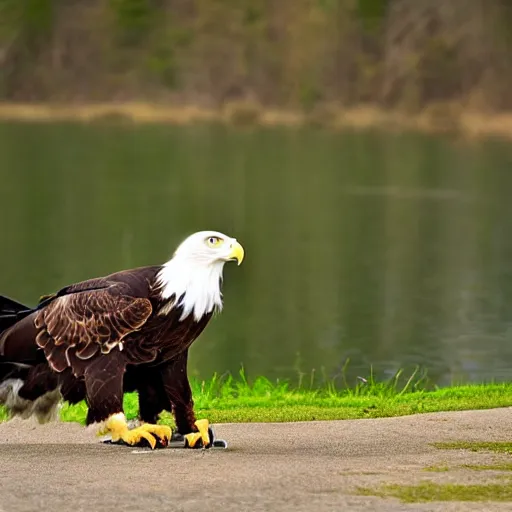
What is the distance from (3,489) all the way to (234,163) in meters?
44.2

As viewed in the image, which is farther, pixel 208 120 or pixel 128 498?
pixel 208 120

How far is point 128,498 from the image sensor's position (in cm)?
635

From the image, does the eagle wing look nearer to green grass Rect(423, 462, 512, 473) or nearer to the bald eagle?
the bald eagle

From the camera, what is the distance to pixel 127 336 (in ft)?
24.1

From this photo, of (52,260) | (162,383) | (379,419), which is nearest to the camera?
(162,383)

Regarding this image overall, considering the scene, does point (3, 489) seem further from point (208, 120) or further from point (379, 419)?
point (208, 120)

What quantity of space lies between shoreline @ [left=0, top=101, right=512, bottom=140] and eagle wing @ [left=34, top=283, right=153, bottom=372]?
2038 inches

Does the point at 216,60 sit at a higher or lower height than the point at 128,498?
higher

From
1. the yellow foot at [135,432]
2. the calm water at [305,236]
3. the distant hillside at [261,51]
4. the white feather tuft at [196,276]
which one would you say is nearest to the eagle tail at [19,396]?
the yellow foot at [135,432]

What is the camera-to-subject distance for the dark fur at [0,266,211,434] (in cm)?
734

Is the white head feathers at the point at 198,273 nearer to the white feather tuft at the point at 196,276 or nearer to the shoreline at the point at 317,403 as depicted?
the white feather tuft at the point at 196,276

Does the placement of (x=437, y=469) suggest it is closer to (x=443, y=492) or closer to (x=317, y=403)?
(x=443, y=492)

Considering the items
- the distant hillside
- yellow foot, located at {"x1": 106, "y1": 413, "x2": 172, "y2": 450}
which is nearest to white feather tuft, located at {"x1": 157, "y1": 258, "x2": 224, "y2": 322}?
yellow foot, located at {"x1": 106, "y1": 413, "x2": 172, "y2": 450}

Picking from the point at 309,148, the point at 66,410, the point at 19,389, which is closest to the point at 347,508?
the point at 19,389
